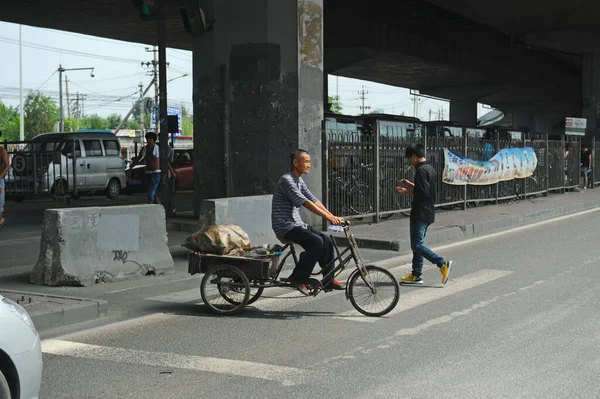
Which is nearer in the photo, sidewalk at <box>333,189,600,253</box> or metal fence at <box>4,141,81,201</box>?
sidewalk at <box>333,189,600,253</box>

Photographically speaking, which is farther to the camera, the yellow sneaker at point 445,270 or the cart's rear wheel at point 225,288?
the yellow sneaker at point 445,270

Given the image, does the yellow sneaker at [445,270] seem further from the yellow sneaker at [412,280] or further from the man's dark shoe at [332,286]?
the man's dark shoe at [332,286]

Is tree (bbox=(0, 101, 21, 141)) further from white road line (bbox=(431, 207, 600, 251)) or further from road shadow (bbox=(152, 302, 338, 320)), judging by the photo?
road shadow (bbox=(152, 302, 338, 320))

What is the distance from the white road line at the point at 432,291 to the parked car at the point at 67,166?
15339 mm

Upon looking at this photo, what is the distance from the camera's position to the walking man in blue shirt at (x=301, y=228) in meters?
7.72

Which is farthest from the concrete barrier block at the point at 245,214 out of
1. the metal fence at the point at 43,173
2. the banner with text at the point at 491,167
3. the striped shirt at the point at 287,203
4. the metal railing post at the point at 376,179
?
the metal fence at the point at 43,173

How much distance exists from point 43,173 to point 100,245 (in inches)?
563

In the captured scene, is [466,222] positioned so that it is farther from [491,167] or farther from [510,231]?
[491,167]

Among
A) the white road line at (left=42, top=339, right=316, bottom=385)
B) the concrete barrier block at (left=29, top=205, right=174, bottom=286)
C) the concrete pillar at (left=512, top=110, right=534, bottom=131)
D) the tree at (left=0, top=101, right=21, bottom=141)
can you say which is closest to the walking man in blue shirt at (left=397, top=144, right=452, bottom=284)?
the concrete barrier block at (left=29, top=205, right=174, bottom=286)

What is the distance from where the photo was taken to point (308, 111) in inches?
600

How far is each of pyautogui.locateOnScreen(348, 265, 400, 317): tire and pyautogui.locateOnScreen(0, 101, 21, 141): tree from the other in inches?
3850

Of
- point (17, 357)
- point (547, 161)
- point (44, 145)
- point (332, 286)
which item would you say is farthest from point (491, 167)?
point (17, 357)

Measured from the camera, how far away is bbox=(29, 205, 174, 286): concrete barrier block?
909cm

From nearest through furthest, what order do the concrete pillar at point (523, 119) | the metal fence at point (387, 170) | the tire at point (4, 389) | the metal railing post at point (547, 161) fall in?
the tire at point (4, 389), the metal fence at point (387, 170), the metal railing post at point (547, 161), the concrete pillar at point (523, 119)
